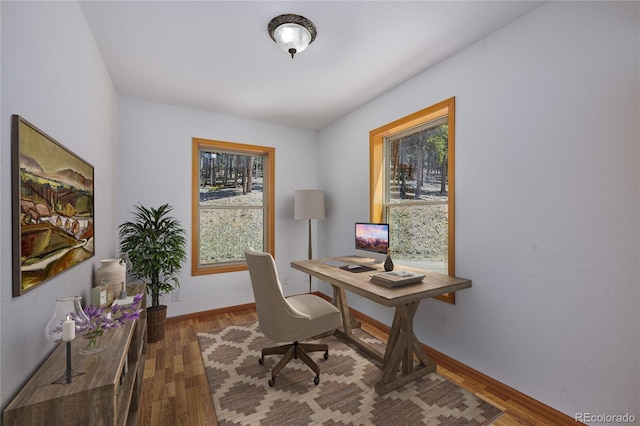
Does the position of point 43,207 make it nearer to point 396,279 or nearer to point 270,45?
Result: point 270,45

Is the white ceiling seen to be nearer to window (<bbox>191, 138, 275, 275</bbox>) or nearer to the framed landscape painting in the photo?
window (<bbox>191, 138, 275, 275</bbox>)

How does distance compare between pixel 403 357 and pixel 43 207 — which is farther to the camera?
pixel 403 357

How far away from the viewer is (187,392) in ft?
6.65

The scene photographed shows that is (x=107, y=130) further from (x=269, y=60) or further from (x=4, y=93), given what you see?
(x=4, y=93)

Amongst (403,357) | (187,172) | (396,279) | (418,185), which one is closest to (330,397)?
(403,357)

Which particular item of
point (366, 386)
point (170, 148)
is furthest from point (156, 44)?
point (366, 386)

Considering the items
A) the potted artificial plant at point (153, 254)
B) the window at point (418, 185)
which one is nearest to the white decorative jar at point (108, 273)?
the potted artificial plant at point (153, 254)

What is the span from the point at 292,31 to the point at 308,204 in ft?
7.04

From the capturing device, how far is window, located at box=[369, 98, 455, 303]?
8.12ft

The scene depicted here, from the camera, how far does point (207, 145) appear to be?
12.0 ft

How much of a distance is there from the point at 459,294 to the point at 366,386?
40.6 inches

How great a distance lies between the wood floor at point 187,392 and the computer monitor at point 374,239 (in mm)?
921

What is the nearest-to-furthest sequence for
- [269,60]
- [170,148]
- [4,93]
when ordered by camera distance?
[4,93] → [269,60] → [170,148]

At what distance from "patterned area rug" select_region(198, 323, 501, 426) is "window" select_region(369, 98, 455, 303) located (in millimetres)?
762
